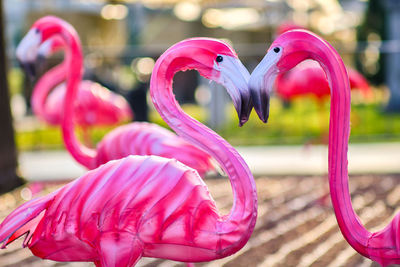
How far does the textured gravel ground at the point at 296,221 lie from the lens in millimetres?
4184

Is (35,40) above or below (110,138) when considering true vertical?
above

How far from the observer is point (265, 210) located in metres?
5.71

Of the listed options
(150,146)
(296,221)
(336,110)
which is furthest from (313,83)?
(336,110)

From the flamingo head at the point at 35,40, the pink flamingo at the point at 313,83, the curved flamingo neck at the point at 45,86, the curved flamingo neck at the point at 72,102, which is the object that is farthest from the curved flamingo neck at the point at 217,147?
the pink flamingo at the point at 313,83

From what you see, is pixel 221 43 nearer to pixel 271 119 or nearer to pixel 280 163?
pixel 280 163

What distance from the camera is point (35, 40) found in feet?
11.4

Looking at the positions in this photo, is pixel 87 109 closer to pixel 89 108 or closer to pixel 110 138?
pixel 89 108

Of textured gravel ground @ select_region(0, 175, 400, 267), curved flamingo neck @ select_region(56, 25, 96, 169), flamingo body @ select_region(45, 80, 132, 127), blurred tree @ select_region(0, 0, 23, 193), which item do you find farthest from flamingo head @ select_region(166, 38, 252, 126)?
blurred tree @ select_region(0, 0, 23, 193)

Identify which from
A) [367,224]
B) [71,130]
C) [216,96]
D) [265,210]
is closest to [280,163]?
[265,210]

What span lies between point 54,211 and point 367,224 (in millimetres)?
3347

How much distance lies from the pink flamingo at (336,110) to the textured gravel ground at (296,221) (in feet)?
6.05

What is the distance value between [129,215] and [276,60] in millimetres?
817

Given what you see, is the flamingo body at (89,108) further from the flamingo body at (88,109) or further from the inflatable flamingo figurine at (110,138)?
the inflatable flamingo figurine at (110,138)

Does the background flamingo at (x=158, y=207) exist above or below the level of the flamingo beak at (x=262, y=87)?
below
